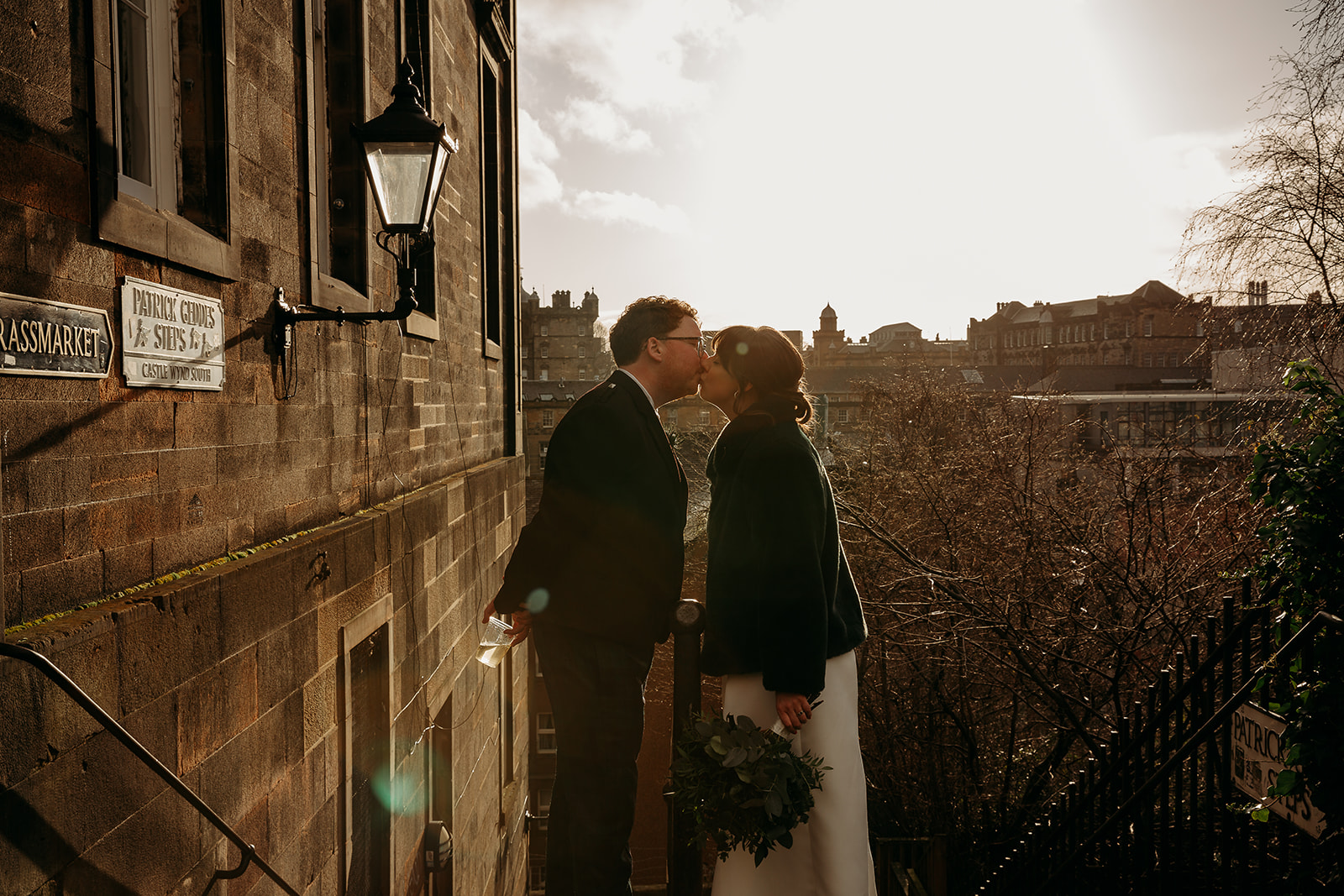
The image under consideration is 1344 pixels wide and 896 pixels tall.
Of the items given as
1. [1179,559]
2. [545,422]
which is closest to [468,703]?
[1179,559]

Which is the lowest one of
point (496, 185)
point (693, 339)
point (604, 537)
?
point (604, 537)

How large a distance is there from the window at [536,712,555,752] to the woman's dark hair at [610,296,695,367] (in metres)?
25.0

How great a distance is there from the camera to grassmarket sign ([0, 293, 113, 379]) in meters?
2.23

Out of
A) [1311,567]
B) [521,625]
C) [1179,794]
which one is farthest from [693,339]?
[1179,794]

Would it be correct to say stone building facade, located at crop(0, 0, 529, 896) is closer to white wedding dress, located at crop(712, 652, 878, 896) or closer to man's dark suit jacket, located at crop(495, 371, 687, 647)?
man's dark suit jacket, located at crop(495, 371, 687, 647)

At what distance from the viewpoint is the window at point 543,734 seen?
27062 millimetres

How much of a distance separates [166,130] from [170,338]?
86 centimetres

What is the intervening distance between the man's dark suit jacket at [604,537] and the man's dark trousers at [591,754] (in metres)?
0.09

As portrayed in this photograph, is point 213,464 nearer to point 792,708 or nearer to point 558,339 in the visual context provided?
point 792,708

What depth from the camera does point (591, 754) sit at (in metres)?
3.05

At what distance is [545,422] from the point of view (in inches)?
2002

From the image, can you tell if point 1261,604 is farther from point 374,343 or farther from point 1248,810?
point 374,343

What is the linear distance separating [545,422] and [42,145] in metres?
48.8

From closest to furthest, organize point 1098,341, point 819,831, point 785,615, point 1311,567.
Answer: point 785,615
point 819,831
point 1311,567
point 1098,341
